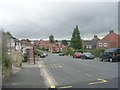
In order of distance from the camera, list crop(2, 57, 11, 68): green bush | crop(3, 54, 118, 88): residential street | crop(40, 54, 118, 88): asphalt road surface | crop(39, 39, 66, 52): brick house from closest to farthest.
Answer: crop(3, 54, 118, 88): residential street, crop(40, 54, 118, 88): asphalt road surface, crop(2, 57, 11, 68): green bush, crop(39, 39, 66, 52): brick house

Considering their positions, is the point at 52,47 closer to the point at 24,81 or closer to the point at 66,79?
the point at 66,79

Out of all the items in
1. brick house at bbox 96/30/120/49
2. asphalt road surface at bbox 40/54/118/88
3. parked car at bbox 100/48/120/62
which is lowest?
asphalt road surface at bbox 40/54/118/88

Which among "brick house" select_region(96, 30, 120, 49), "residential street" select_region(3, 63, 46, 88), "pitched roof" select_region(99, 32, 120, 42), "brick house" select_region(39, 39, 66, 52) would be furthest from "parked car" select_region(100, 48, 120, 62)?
"brick house" select_region(39, 39, 66, 52)

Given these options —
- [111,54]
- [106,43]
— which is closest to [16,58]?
[111,54]

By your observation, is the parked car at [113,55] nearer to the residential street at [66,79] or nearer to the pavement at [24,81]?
the residential street at [66,79]

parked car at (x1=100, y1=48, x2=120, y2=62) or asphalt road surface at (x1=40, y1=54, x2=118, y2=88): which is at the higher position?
parked car at (x1=100, y1=48, x2=120, y2=62)

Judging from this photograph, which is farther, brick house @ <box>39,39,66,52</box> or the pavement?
brick house @ <box>39,39,66,52</box>

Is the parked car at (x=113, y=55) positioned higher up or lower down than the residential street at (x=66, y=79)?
higher up

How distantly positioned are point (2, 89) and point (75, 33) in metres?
97.2

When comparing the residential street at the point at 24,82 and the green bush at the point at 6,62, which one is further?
the green bush at the point at 6,62

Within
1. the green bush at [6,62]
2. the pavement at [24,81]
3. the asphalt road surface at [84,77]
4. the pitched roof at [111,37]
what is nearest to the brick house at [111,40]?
the pitched roof at [111,37]

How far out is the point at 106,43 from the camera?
303 ft

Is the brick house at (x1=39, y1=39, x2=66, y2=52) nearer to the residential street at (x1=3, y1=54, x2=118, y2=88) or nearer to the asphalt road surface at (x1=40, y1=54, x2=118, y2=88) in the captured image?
the asphalt road surface at (x1=40, y1=54, x2=118, y2=88)

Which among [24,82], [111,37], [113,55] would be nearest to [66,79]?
[24,82]
